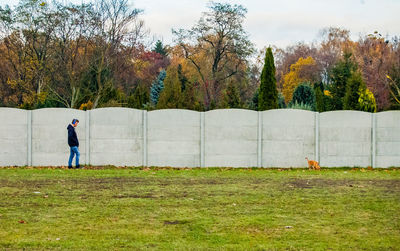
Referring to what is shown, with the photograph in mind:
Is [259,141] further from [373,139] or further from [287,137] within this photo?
[373,139]

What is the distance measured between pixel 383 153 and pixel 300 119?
129 inches

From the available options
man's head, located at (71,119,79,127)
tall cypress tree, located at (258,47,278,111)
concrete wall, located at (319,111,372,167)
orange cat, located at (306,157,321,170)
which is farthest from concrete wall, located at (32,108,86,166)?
tall cypress tree, located at (258,47,278,111)

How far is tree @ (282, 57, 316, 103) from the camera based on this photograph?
67188mm

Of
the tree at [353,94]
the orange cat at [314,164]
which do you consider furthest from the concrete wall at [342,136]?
the tree at [353,94]

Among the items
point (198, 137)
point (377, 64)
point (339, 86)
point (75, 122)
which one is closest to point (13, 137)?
point (75, 122)

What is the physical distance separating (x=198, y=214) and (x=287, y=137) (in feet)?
34.0

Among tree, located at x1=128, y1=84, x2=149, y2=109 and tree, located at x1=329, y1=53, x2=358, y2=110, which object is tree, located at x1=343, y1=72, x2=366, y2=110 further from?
tree, located at x1=128, y1=84, x2=149, y2=109

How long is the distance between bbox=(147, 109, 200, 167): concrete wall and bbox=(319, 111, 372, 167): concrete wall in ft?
14.9

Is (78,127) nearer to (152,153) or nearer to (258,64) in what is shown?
(152,153)

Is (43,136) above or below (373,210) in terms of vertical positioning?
above

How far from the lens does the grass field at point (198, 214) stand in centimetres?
606

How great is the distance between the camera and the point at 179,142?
57.9 feet

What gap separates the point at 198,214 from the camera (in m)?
7.86

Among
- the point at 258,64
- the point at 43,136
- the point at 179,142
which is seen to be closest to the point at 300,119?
the point at 179,142
